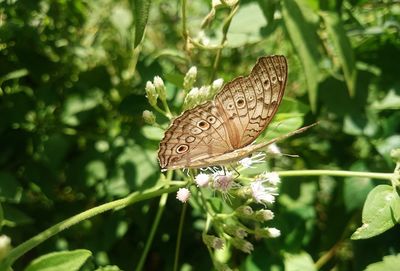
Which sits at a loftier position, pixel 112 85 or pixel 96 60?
pixel 96 60

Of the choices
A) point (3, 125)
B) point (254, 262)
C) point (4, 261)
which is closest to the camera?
point (4, 261)

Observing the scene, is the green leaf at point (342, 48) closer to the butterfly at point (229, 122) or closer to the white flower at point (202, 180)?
the butterfly at point (229, 122)

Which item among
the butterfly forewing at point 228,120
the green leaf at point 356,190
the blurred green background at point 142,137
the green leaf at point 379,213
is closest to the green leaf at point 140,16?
the butterfly forewing at point 228,120

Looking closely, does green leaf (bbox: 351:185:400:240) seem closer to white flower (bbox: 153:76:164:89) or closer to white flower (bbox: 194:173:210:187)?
white flower (bbox: 194:173:210:187)

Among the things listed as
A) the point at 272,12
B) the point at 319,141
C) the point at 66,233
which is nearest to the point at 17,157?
the point at 66,233

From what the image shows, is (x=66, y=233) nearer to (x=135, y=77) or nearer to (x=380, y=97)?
(x=135, y=77)
